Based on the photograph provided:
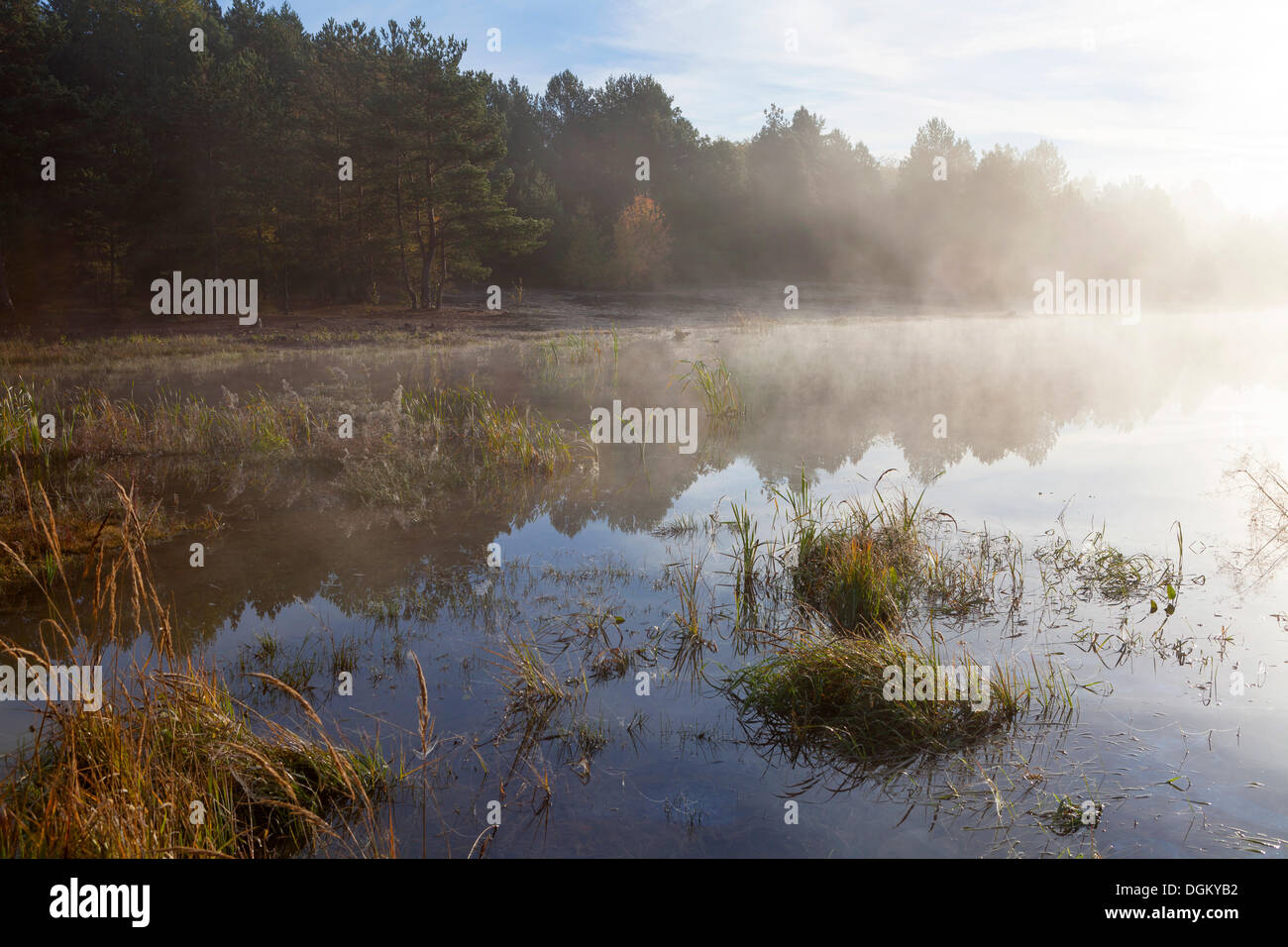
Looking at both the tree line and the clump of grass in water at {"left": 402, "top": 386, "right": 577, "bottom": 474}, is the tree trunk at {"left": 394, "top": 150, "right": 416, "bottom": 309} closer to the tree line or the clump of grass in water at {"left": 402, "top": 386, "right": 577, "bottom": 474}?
the tree line

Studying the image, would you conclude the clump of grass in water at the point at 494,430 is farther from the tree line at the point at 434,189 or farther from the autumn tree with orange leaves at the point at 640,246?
the autumn tree with orange leaves at the point at 640,246

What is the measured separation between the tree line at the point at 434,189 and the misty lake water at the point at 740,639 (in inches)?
1055

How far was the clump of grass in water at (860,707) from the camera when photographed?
177 inches

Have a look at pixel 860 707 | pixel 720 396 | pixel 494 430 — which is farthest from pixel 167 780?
pixel 720 396

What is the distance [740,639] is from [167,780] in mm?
3656

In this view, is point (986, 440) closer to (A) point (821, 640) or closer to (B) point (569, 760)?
(A) point (821, 640)

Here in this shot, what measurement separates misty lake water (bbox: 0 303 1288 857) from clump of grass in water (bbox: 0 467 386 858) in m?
0.44

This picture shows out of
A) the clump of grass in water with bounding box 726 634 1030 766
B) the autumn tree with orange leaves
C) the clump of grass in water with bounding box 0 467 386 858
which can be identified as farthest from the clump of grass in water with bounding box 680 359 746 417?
the autumn tree with orange leaves

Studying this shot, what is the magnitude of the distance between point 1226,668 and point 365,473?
8915 mm

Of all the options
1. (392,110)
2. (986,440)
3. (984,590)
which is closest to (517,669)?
(984,590)

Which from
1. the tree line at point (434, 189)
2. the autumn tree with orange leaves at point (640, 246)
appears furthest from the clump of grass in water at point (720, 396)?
the autumn tree with orange leaves at point (640, 246)

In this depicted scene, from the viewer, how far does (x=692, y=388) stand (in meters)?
17.6

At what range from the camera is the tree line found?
34.6 meters

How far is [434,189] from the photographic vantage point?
35.1 metres
